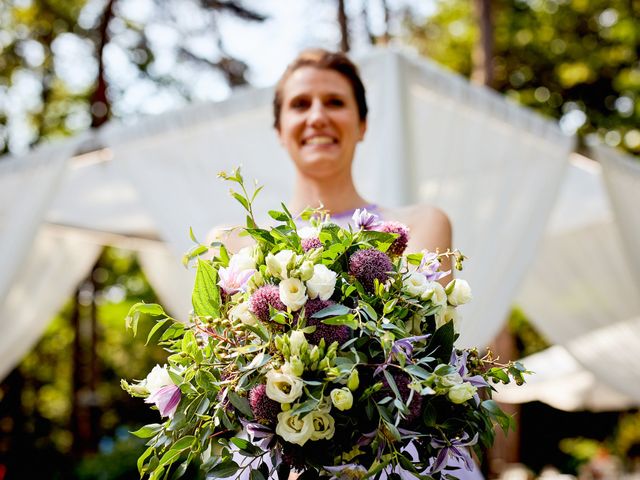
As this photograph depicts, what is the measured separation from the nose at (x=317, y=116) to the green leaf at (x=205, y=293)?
0.93 metres

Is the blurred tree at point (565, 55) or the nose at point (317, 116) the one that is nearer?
the nose at point (317, 116)

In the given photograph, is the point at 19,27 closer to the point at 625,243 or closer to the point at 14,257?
the point at 14,257

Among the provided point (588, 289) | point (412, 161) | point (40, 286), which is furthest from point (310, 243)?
point (40, 286)

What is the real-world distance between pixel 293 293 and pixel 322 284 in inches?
1.9

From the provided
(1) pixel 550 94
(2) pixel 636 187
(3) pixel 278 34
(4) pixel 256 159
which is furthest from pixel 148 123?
→ (1) pixel 550 94

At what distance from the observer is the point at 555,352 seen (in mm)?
9891

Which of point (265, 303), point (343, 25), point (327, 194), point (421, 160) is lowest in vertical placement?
point (343, 25)

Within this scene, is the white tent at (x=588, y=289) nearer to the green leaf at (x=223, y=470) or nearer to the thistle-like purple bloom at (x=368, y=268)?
the thistle-like purple bloom at (x=368, y=268)

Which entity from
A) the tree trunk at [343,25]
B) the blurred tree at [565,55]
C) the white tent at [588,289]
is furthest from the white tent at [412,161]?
the blurred tree at [565,55]

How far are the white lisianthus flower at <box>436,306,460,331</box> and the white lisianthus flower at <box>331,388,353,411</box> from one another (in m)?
0.24

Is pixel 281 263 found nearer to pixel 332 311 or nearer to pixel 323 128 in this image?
pixel 332 311

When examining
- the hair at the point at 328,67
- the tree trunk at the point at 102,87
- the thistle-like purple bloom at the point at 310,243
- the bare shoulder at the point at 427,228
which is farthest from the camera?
the tree trunk at the point at 102,87

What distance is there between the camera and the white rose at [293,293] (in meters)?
1.32

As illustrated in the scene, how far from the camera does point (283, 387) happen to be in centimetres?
128
